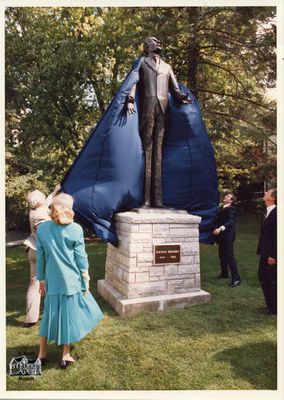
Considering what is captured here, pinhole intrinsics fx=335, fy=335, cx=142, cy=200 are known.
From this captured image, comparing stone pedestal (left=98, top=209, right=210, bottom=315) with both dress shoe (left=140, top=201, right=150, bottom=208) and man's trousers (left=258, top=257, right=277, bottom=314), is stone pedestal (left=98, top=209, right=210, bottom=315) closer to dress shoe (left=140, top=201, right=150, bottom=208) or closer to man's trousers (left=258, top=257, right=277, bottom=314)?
dress shoe (left=140, top=201, right=150, bottom=208)

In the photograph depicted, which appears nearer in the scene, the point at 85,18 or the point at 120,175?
the point at 120,175

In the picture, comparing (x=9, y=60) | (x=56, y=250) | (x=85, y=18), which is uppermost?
(x=85, y=18)

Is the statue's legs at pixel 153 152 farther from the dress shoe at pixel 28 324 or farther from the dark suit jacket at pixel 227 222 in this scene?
the dress shoe at pixel 28 324

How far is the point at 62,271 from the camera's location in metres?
3.32

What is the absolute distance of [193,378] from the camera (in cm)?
327

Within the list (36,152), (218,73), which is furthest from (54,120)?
(218,73)

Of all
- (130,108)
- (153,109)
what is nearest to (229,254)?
(153,109)

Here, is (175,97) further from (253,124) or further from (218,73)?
(218,73)

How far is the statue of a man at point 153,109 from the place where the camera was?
17.0 feet

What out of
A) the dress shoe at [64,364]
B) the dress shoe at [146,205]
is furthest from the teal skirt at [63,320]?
the dress shoe at [146,205]

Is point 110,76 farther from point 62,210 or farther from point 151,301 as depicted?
point 62,210

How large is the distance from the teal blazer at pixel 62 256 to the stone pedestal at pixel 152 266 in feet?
4.37

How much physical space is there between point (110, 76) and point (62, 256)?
1038 centimetres

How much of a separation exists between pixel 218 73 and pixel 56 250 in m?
9.43
